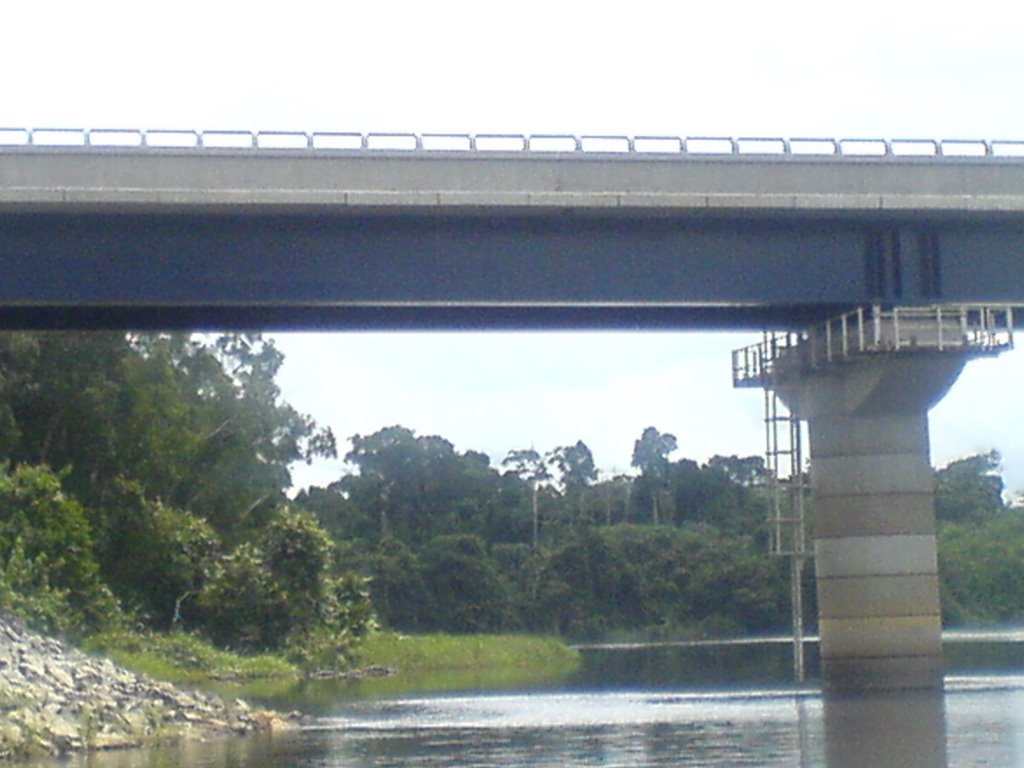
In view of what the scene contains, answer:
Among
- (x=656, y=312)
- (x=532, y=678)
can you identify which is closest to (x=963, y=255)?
(x=656, y=312)

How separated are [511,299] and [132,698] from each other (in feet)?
52.9

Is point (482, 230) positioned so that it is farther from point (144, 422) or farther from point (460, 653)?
point (460, 653)

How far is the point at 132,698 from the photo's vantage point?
131 ft

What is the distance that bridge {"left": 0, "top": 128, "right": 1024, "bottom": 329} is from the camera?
49031 mm

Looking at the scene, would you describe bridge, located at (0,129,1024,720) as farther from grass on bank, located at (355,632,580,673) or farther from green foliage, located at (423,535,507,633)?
green foliage, located at (423,535,507,633)

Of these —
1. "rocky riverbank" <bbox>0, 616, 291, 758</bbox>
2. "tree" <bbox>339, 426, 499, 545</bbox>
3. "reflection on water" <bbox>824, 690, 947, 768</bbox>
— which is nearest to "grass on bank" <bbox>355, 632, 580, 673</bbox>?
"reflection on water" <bbox>824, 690, 947, 768</bbox>

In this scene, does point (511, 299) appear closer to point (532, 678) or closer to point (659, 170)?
point (659, 170)

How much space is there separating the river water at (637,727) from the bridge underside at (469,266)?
10.4m

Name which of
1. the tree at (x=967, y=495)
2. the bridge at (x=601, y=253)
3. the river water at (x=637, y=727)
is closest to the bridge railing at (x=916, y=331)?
the bridge at (x=601, y=253)

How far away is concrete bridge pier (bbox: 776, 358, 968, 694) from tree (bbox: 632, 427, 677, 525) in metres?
80.3

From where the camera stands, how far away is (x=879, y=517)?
5800 cm

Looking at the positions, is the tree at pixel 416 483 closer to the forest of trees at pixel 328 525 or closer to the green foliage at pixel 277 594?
the forest of trees at pixel 328 525

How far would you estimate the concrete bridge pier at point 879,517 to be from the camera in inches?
2250

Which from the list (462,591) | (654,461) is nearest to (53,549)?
(462,591)
